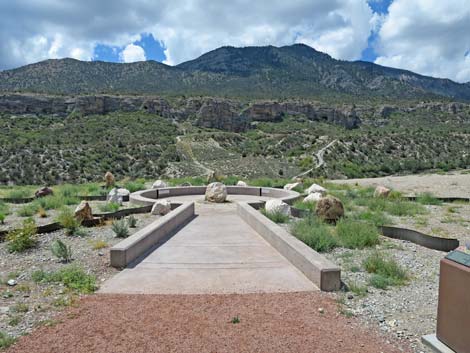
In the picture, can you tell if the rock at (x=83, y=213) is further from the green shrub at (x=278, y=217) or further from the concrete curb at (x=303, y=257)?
the green shrub at (x=278, y=217)

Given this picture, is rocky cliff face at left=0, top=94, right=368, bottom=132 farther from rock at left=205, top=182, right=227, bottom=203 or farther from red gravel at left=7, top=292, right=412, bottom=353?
red gravel at left=7, top=292, right=412, bottom=353

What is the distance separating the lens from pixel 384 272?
653 cm

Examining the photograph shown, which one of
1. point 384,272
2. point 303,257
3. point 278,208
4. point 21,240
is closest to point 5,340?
point 303,257

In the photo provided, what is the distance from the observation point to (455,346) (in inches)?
150

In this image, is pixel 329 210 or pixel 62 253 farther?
pixel 329 210

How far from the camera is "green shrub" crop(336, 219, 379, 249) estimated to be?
333 inches

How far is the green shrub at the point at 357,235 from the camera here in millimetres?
8461

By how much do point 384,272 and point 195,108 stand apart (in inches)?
2663

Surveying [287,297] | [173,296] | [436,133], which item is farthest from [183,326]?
[436,133]

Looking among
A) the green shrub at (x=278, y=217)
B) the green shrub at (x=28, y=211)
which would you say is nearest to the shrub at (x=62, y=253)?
the green shrub at (x=278, y=217)

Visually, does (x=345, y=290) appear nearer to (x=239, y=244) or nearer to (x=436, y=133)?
(x=239, y=244)

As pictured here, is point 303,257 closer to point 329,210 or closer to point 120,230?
point 120,230

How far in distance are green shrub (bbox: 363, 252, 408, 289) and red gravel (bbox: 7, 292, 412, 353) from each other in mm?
1016

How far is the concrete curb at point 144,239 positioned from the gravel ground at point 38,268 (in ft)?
0.82
